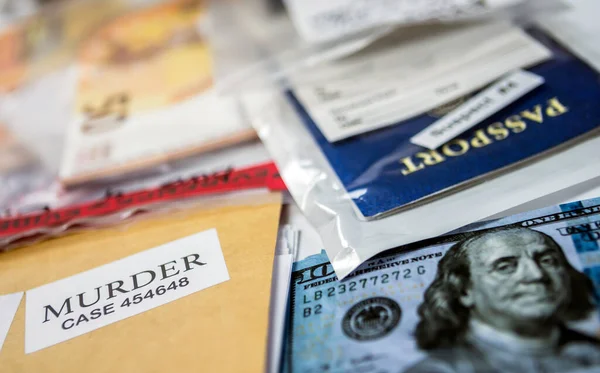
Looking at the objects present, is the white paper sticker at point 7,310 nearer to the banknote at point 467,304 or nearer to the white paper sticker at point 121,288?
the white paper sticker at point 121,288

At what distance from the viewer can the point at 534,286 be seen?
343 millimetres

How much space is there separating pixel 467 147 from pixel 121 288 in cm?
28

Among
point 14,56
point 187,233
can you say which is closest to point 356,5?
point 187,233

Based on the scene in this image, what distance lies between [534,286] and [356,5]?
0.34 metres

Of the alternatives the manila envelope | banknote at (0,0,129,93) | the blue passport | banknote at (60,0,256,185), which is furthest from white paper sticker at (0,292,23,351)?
banknote at (0,0,129,93)

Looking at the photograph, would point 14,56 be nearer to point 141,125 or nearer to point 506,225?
point 141,125

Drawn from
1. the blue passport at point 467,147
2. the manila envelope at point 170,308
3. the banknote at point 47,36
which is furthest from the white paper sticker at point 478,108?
the banknote at point 47,36

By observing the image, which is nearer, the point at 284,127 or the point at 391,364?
the point at 391,364

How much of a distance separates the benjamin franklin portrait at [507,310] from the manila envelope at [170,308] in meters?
0.11

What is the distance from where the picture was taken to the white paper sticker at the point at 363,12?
540mm

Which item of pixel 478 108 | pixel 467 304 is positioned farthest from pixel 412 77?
pixel 467 304

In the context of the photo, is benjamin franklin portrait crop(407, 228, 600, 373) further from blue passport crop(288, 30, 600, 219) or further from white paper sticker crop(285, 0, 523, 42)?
white paper sticker crop(285, 0, 523, 42)

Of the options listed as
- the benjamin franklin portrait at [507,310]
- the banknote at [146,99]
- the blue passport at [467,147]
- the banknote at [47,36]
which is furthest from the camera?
the banknote at [47,36]

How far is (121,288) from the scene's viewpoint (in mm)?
421
